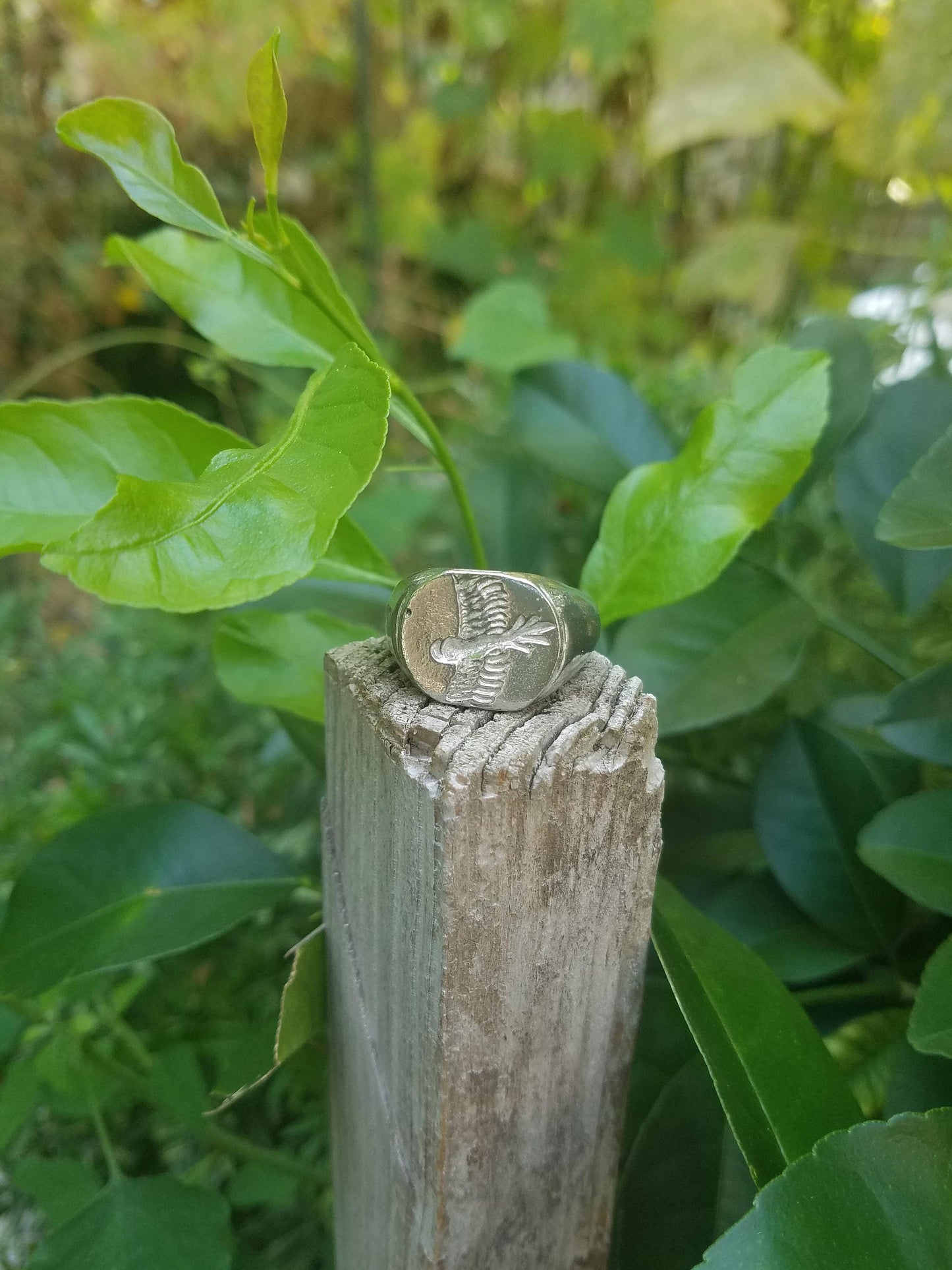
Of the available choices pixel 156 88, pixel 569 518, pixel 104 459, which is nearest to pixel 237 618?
pixel 104 459

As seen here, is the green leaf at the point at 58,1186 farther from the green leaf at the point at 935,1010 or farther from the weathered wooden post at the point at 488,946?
the green leaf at the point at 935,1010

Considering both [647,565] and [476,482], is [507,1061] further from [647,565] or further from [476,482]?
[476,482]

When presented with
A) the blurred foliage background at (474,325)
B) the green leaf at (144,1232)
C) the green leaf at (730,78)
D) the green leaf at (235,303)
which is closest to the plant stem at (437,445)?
the green leaf at (235,303)

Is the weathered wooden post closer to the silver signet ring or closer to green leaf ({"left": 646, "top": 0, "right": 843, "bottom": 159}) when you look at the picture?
the silver signet ring

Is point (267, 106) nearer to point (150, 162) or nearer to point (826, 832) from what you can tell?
point (150, 162)

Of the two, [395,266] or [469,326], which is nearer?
[469,326]
